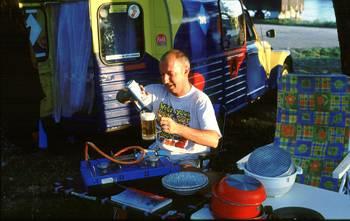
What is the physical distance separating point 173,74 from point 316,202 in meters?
1.44

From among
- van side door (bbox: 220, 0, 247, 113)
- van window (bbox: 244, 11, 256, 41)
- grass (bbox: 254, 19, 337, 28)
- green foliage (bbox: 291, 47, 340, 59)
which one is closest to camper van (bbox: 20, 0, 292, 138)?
van side door (bbox: 220, 0, 247, 113)

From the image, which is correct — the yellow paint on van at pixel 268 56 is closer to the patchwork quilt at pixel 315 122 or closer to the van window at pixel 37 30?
the van window at pixel 37 30

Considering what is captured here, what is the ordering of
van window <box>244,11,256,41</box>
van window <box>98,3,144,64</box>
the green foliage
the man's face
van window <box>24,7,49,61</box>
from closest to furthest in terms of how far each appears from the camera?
the man's face
van window <box>98,3,144,64</box>
van window <box>24,7,49,61</box>
van window <box>244,11,256,41</box>
the green foliage

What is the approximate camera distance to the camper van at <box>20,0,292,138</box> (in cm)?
622

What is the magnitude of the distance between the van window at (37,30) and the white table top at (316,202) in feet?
15.3

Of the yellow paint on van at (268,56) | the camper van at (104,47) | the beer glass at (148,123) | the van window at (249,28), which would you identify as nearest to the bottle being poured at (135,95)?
the beer glass at (148,123)

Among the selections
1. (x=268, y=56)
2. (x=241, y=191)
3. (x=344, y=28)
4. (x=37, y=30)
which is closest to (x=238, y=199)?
(x=241, y=191)

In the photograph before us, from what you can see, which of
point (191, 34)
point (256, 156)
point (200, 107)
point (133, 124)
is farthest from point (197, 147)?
point (191, 34)

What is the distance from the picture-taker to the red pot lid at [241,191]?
2195 mm

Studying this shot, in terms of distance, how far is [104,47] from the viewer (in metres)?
6.23

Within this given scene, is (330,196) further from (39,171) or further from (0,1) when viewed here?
(0,1)

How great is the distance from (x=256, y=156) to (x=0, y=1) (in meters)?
4.54

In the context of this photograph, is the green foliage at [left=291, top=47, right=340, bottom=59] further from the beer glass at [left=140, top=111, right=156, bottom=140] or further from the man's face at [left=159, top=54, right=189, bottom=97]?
the beer glass at [left=140, top=111, right=156, bottom=140]

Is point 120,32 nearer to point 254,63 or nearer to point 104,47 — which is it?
point 104,47
